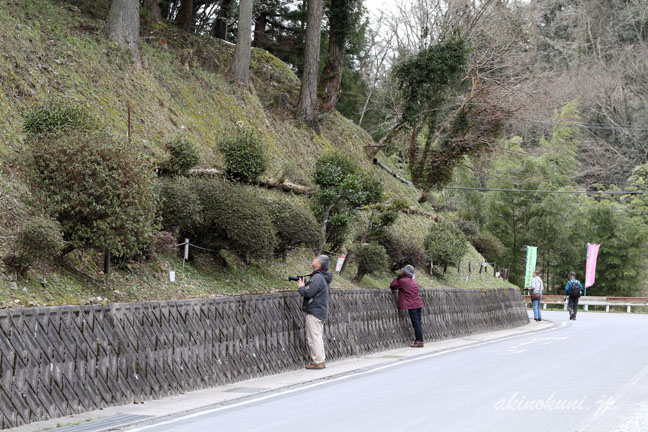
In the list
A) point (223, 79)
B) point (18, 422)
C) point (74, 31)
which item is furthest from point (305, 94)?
point (18, 422)

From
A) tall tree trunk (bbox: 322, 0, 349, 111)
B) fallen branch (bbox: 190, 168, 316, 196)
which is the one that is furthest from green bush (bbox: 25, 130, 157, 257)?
tall tree trunk (bbox: 322, 0, 349, 111)

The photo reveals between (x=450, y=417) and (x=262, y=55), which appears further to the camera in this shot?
(x=262, y=55)

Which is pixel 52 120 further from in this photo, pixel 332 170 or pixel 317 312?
pixel 332 170

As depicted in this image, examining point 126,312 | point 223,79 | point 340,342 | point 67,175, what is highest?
point 223,79

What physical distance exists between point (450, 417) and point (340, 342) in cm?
647

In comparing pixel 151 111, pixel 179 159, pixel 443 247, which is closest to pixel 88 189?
pixel 179 159

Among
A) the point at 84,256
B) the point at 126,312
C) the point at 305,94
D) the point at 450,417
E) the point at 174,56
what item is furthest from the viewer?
the point at 305,94

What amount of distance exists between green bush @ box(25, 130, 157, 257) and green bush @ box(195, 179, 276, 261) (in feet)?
11.9

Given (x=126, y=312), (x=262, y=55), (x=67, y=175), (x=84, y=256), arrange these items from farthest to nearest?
1. (x=262, y=55)
2. (x=84, y=256)
3. (x=67, y=175)
4. (x=126, y=312)

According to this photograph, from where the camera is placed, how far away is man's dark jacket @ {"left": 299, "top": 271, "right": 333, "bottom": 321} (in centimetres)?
1288

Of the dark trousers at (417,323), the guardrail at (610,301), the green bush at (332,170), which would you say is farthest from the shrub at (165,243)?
the guardrail at (610,301)

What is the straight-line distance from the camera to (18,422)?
25.3 ft

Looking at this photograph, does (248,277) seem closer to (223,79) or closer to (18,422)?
(18,422)

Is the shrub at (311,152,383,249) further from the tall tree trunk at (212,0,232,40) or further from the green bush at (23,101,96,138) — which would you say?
the tall tree trunk at (212,0,232,40)
